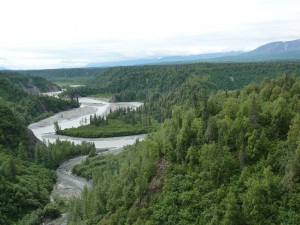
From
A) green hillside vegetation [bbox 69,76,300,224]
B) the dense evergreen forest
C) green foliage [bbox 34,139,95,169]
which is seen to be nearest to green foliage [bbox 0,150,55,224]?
the dense evergreen forest

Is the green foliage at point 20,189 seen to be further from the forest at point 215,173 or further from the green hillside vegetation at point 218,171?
the green hillside vegetation at point 218,171

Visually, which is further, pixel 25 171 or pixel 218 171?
pixel 25 171

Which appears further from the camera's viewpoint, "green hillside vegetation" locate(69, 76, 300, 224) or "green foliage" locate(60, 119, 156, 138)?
Answer: "green foliage" locate(60, 119, 156, 138)

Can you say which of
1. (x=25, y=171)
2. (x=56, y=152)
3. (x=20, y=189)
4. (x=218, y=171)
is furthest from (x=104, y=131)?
(x=218, y=171)

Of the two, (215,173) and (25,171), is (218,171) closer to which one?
(215,173)

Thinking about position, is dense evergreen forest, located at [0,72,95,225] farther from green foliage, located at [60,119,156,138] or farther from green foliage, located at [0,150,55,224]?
green foliage, located at [60,119,156,138]

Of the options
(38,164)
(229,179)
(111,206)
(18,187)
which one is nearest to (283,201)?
(229,179)

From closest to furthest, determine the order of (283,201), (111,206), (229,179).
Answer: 1. (283,201)
2. (229,179)
3. (111,206)

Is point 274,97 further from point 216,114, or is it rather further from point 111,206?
point 111,206
